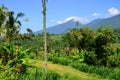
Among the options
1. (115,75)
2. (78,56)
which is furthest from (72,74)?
(78,56)

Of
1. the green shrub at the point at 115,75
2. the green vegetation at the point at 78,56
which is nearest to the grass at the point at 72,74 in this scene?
the green vegetation at the point at 78,56

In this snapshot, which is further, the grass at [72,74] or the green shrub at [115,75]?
the green shrub at [115,75]

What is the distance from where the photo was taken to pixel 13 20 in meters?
28.2

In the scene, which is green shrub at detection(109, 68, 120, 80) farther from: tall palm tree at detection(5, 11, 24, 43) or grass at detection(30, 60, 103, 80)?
tall palm tree at detection(5, 11, 24, 43)

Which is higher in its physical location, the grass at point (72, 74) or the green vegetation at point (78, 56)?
the green vegetation at point (78, 56)

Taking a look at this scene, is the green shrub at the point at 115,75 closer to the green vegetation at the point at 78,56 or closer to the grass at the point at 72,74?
the green vegetation at the point at 78,56

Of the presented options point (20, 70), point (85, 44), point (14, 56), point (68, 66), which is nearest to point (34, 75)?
point (20, 70)

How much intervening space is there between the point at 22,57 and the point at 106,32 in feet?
32.5

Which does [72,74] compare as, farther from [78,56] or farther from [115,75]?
[78,56]

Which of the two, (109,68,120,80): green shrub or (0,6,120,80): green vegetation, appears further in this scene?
(109,68,120,80): green shrub

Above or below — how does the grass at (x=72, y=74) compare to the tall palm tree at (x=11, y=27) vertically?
below

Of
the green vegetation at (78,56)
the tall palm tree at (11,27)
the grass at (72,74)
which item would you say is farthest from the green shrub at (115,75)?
the tall palm tree at (11,27)

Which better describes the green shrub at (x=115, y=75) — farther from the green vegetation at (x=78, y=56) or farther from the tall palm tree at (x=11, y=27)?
the tall palm tree at (x=11, y=27)

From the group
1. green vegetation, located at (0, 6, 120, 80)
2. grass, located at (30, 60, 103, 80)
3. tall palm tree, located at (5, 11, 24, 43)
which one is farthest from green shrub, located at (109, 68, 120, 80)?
tall palm tree, located at (5, 11, 24, 43)
